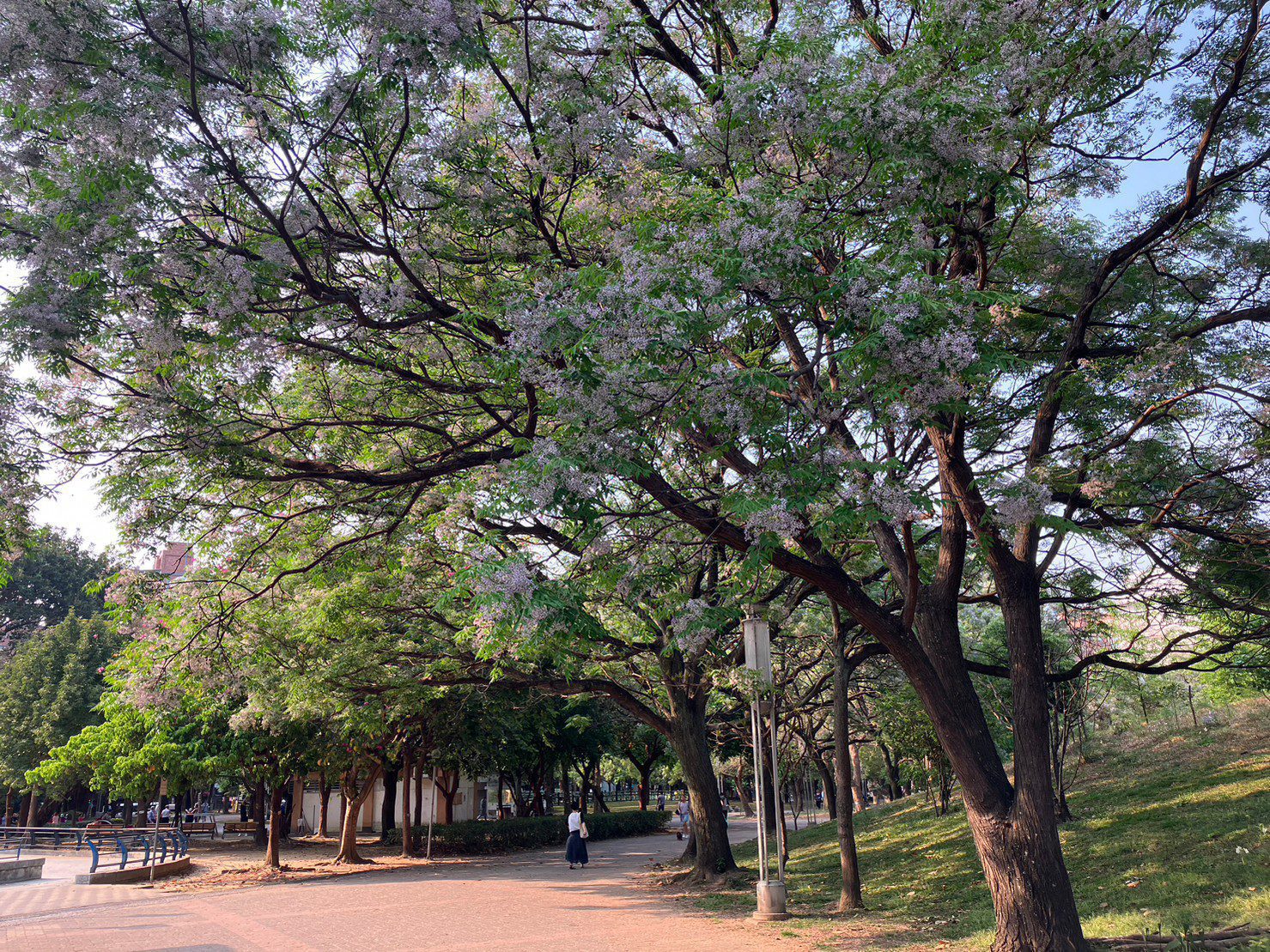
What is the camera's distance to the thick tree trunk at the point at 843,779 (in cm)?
1054

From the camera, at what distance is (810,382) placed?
7.43 meters

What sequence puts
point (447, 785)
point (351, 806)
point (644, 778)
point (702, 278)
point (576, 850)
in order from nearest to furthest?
point (702, 278), point (576, 850), point (351, 806), point (447, 785), point (644, 778)

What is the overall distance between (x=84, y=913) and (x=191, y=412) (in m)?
10.2

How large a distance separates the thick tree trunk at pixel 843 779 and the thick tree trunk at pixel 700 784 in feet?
10.8

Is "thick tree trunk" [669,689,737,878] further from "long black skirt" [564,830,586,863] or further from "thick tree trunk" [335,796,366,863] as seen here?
"thick tree trunk" [335,796,366,863]

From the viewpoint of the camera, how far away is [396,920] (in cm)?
1138

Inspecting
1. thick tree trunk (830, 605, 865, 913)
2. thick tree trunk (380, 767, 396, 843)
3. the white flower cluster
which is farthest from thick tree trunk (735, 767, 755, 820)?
the white flower cluster

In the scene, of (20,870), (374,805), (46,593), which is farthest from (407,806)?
(46,593)

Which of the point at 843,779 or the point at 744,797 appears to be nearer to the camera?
the point at 843,779

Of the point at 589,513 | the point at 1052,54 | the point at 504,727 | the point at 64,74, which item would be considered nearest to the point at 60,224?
the point at 64,74

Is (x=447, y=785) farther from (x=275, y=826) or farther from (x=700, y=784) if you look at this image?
(x=700, y=784)

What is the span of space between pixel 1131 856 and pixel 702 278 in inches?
363

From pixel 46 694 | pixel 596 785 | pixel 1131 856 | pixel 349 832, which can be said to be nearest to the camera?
pixel 1131 856

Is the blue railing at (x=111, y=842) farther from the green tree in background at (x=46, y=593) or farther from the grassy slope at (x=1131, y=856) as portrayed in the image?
the green tree in background at (x=46, y=593)
